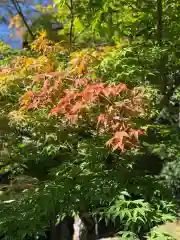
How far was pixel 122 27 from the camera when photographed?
487 cm

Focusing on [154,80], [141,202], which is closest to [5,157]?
[141,202]

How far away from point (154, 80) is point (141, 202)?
75.2 inches

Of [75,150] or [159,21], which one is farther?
[159,21]

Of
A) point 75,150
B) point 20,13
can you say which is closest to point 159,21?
point 75,150

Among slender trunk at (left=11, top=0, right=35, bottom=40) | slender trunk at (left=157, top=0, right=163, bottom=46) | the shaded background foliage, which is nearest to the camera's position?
the shaded background foliage

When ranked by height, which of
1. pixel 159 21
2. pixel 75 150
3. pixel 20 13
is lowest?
pixel 75 150

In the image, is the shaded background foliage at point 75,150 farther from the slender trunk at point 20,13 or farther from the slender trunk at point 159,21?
the slender trunk at point 20,13

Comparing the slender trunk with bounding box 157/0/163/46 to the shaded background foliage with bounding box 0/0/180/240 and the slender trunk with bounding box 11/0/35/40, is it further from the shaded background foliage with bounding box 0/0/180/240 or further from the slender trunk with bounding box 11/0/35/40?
the slender trunk with bounding box 11/0/35/40

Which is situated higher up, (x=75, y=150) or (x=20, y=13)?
(x=20, y=13)

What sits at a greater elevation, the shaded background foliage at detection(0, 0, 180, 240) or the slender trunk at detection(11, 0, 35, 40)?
the slender trunk at detection(11, 0, 35, 40)

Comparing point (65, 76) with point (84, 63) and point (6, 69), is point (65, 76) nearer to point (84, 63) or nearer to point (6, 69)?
point (84, 63)

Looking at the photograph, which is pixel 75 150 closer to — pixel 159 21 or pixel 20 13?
pixel 159 21

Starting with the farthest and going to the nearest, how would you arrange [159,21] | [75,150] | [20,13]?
[20,13]
[159,21]
[75,150]

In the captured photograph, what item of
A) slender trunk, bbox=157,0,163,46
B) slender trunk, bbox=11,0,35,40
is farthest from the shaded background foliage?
slender trunk, bbox=11,0,35,40
